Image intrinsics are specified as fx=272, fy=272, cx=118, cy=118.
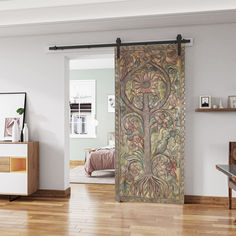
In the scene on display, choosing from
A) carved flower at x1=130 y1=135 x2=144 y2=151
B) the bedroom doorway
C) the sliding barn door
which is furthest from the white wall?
the bedroom doorway

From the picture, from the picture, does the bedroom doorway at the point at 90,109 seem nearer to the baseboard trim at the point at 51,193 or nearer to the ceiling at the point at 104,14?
the baseboard trim at the point at 51,193

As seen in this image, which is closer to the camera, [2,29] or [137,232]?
[137,232]

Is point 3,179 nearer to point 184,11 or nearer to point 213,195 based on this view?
point 213,195

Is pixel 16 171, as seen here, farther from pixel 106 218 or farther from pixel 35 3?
pixel 35 3

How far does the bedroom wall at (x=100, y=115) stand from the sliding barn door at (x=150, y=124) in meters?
3.73

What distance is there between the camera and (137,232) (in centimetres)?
286

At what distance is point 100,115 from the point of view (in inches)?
307

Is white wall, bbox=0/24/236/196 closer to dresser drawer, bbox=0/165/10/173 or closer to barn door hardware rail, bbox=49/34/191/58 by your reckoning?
barn door hardware rail, bbox=49/34/191/58

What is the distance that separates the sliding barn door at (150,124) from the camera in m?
3.85

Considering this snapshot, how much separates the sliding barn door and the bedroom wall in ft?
12.2

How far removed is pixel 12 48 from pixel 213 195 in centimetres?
380

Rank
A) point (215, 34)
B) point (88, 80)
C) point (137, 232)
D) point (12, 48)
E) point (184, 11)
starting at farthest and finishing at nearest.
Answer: point (88, 80) < point (12, 48) < point (215, 34) < point (184, 11) < point (137, 232)

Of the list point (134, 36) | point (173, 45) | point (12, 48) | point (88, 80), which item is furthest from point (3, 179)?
point (88, 80)

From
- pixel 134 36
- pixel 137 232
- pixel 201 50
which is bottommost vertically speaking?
pixel 137 232
